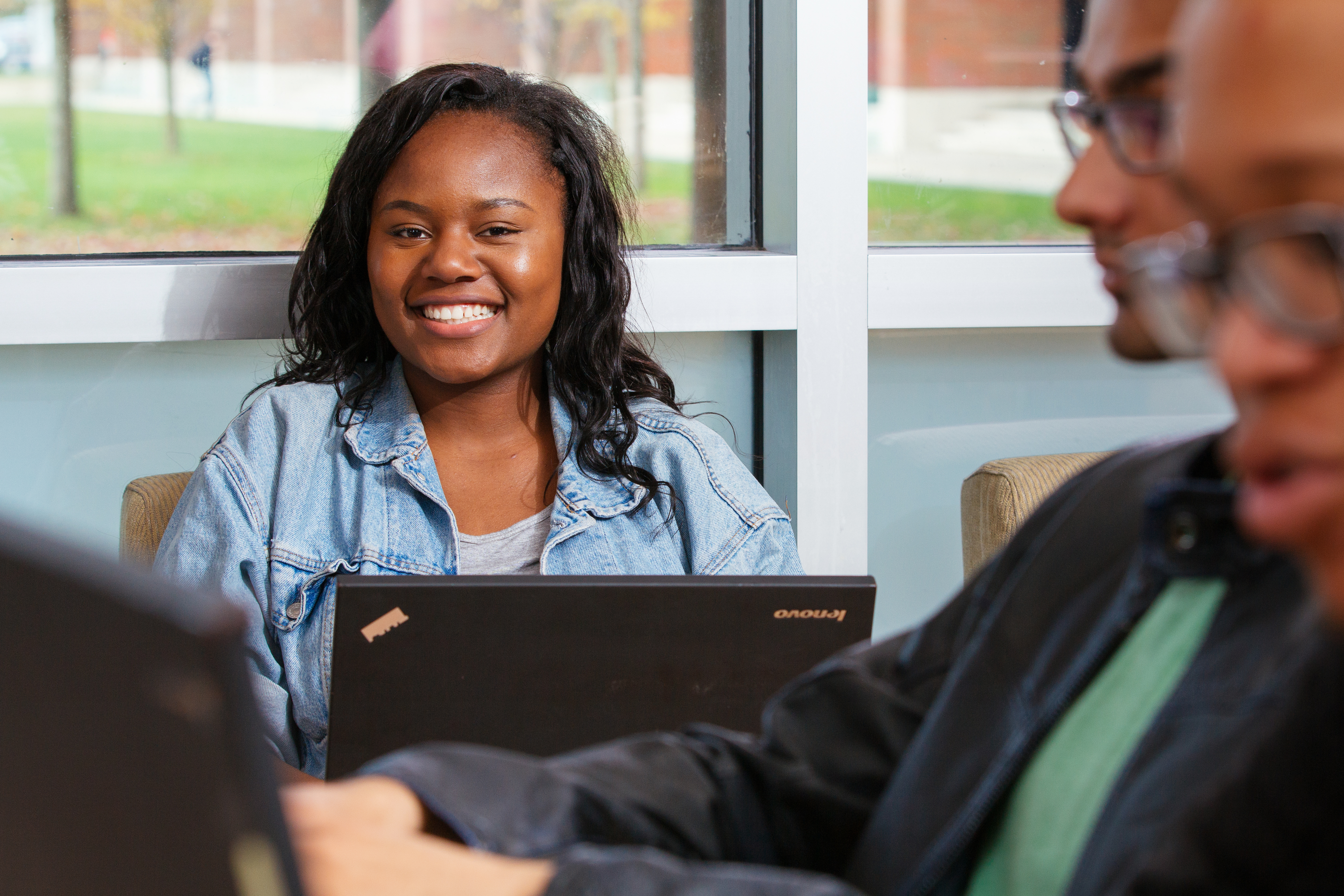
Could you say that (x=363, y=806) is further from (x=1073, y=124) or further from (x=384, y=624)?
(x=1073, y=124)

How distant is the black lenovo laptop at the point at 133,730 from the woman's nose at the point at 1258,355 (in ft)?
1.18

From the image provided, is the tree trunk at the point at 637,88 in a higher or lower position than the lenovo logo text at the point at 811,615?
higher

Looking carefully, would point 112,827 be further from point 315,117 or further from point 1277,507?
point 315,117

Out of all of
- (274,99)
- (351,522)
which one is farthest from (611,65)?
(351,522)

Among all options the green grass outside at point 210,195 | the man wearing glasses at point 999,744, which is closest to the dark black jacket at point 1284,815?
the man wearing glasses at point 999,744

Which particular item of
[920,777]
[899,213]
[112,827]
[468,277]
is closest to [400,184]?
[468,277]

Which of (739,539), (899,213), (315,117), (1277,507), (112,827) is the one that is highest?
(315,117)

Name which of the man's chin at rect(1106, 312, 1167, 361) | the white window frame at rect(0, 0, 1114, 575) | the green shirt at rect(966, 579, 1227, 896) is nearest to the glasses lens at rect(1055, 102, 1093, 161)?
the man's chin at rect(1106, 312, 1167, 361)

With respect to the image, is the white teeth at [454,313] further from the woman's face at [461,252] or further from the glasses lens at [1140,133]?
the glasses lens at [1140,133]

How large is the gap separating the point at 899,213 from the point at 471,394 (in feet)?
3.21

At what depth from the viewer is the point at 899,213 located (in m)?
2.32

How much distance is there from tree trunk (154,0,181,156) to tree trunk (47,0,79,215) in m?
0.14

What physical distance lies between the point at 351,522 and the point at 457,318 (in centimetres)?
30

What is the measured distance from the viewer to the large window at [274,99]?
2096mm
